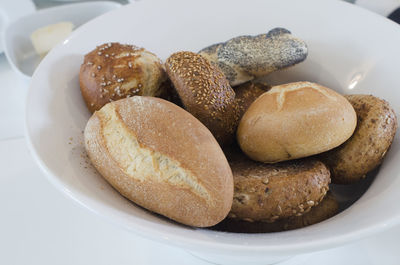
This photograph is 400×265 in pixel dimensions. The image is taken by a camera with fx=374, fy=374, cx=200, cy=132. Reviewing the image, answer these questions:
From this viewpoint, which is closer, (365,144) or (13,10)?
(365,144)

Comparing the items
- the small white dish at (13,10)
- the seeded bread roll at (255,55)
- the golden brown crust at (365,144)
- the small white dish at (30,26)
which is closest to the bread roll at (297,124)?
the golden brown crust at (365,144)

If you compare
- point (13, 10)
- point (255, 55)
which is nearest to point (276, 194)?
point (255, 55)

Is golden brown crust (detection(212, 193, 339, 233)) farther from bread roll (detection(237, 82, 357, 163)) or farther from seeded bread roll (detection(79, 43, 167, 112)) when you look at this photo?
seeded bread roll (detection(79, 43, 167, 112))

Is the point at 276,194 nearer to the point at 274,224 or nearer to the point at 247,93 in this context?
the point at 274,224

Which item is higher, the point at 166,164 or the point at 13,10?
the point at 166,164

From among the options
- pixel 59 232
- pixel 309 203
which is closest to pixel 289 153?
pixel 309 203

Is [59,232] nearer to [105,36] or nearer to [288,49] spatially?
[105,36]

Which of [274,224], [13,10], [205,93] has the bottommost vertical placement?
[13,10]
